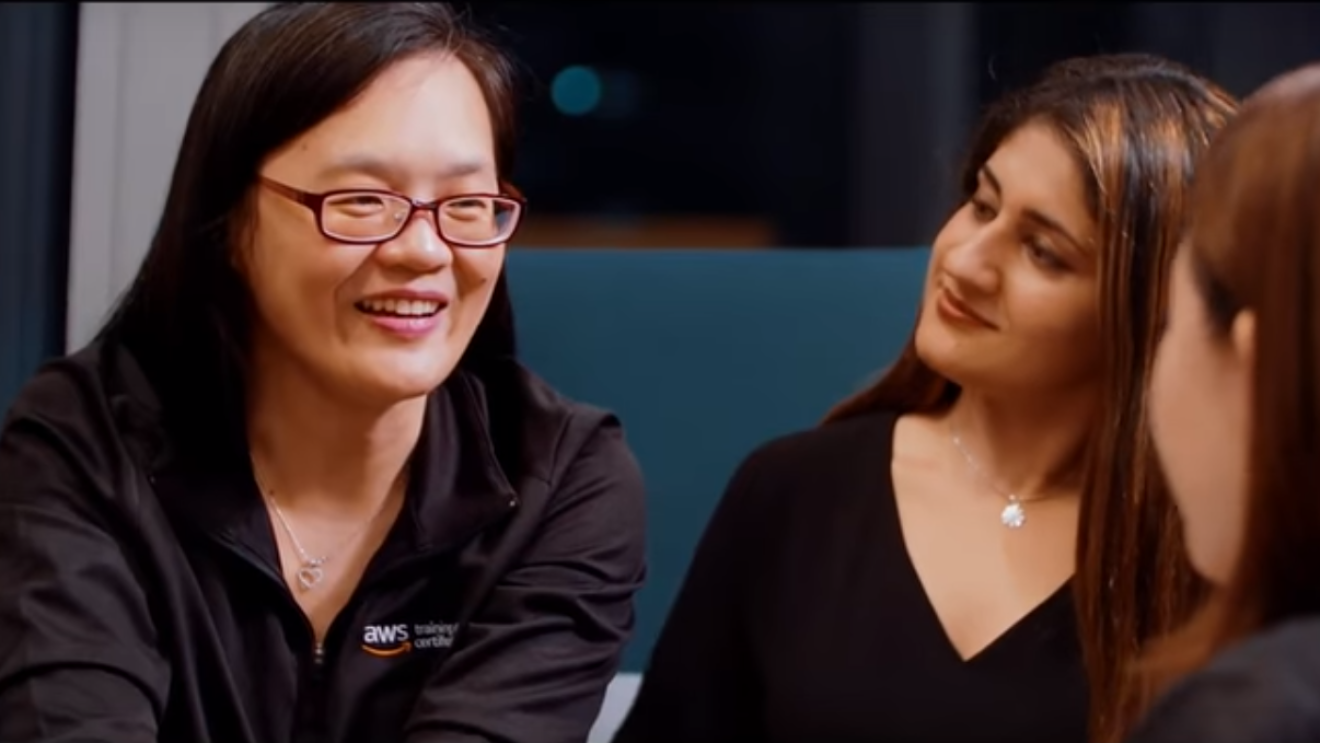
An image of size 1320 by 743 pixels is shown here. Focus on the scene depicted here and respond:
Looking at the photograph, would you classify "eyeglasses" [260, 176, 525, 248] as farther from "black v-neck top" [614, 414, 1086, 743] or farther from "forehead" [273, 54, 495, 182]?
"black v-neck top" [614, 414, 1086, 743]

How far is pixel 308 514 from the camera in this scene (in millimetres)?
1547

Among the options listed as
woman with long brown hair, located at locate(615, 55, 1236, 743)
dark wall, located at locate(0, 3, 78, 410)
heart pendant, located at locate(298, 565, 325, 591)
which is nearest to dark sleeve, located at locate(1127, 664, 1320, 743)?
woman with long brown hair, located at locate(615, 55, 1236, 743)

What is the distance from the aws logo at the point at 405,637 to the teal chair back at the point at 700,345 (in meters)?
0.54

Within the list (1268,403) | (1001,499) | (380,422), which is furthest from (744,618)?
(1268,403)

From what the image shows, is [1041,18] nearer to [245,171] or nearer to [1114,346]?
[1114,346]

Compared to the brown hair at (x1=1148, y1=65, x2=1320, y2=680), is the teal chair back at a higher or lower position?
lower

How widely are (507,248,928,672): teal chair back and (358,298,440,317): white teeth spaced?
596 millimetres

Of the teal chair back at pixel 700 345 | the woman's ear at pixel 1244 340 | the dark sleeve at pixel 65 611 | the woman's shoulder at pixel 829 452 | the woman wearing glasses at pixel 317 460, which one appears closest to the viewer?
the woman's ear at pixel 1244 340

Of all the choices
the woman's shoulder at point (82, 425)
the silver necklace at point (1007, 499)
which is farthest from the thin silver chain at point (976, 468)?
the woman's shoulder at point (82, 425)

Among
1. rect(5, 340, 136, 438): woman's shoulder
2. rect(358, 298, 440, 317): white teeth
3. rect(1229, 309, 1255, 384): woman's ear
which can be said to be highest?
rect(1229, 309, 1255, 384): woman's ear

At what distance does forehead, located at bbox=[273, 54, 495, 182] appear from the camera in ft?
4.73

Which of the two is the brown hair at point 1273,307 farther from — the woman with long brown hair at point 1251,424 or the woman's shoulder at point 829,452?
the woman's shoulder at point 829,452

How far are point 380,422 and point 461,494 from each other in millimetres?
95

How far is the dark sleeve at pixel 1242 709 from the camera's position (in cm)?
80
